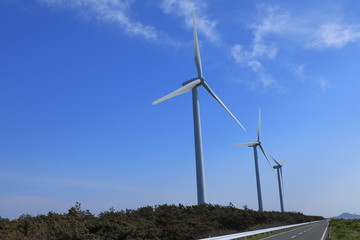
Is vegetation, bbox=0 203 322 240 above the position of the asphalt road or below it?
above

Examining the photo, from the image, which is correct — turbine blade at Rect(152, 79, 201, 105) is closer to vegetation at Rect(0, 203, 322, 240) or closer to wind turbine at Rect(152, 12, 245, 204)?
wind turbine at Rect(152, 12, 245, 204)

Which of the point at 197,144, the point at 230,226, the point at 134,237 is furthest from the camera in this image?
the point at 197,144

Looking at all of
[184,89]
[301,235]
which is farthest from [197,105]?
[301,235]

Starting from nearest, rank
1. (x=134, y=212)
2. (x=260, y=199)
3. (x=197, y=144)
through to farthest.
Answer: (x=134, y=212), (x=197, y=144), (x=260, y=199)

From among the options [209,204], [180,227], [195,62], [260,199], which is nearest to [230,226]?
[209,204]

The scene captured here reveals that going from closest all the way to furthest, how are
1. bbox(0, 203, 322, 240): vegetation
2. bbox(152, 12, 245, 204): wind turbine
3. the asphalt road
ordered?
bbox(0, 203, 322, 240): vegetation
the asphalt road
bbox(152, 12, 245, 204): wind turbine

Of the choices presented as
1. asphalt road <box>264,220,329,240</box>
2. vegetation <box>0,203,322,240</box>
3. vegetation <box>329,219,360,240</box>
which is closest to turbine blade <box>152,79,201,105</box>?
vegetation <box>0,203,322,240</box>

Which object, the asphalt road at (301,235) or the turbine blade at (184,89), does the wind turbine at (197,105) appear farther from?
the asphalt road at (301,235)

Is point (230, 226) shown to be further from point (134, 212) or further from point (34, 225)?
point (34, 225)

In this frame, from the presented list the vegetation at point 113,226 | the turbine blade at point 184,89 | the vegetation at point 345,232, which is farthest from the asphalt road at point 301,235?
the turbine blade at point 184,89

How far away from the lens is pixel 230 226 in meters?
33.6

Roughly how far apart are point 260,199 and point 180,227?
1882 inches

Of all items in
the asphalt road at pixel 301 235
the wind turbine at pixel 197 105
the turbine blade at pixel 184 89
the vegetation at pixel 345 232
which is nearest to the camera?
the vegetation at pixel 345 232

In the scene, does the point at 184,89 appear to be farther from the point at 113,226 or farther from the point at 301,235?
Result: the point at 113,226
